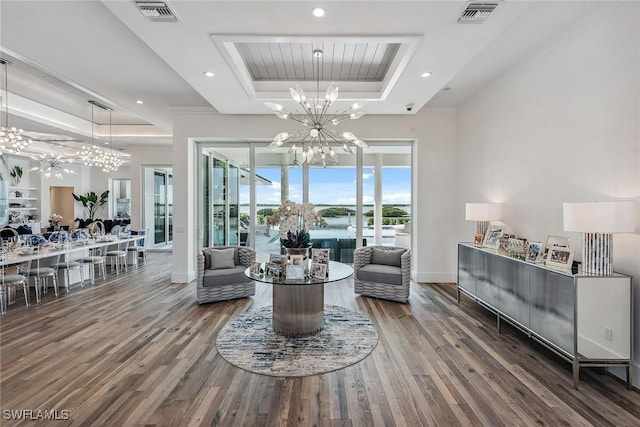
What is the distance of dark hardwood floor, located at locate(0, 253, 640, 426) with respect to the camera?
2.15 m

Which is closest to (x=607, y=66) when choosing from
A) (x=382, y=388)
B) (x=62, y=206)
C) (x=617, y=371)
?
(x=617, y=371)

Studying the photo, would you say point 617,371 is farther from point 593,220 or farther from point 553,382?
point 593,220

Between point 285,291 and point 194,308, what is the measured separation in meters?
1.83

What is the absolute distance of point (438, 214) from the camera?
19.3 ft

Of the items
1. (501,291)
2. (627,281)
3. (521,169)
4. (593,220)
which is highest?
(521,169)

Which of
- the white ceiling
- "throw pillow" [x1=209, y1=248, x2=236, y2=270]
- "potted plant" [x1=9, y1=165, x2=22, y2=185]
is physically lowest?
"throw pillow" [x1=209, y1=248, x2=236, y2=270]

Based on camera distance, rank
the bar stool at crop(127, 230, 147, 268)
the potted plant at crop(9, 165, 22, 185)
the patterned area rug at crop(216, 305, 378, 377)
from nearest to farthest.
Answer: the patterned area rug at crop(216, 305, 378, 377) → the bar stool at crop(127, 230, 147, 268) → the potted plant at crop(9, 165, 22, 185)

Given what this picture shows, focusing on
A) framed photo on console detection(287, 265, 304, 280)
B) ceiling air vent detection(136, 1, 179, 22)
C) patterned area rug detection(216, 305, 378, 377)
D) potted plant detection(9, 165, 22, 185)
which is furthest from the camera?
potted plant detection(9, 165, 22, 185)

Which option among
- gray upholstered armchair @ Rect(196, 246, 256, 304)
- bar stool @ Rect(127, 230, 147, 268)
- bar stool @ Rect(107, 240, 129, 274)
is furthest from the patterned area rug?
bar stool @ Rect(127, 230, 147, 268)

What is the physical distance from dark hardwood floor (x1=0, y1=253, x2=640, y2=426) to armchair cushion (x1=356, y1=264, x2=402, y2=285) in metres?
0.76

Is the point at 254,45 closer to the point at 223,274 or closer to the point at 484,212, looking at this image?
the point at 223,274

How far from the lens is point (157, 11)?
8.27ft

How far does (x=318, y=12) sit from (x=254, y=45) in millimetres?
1411

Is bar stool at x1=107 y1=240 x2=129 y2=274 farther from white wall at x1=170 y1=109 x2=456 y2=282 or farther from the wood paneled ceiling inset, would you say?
the wood paneled ceiling inset
